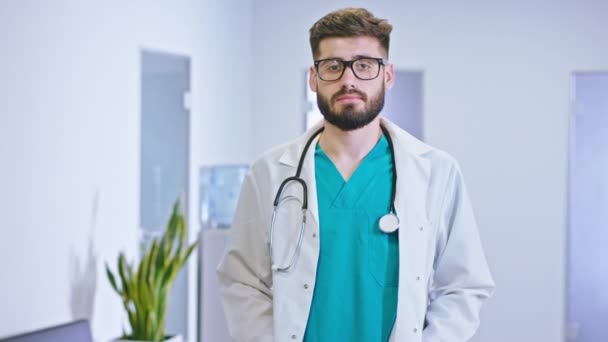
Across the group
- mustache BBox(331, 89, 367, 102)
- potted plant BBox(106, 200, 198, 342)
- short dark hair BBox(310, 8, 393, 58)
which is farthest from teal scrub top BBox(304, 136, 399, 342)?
potted plant BBox(106, 200, 198, 342)

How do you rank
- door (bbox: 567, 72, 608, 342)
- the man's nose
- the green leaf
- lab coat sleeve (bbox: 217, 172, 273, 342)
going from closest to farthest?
the man's nose → lab coat sleeve (bbox: 217, 172, 273, 342) → the green leaf → door (bbox: 567, 72, 608, 342)

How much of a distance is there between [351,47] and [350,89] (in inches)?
3.6

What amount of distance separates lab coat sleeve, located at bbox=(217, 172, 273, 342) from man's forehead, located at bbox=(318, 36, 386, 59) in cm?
37

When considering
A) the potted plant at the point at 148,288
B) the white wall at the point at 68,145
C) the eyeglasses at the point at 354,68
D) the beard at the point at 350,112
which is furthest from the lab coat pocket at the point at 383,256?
the potted plant at the point at 148,288

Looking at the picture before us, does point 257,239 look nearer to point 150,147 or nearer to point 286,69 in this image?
point 150,147

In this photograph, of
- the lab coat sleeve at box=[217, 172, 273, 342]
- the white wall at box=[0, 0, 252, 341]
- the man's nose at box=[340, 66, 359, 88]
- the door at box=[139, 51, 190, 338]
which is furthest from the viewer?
the door at box=[139, 51, 190, 338]

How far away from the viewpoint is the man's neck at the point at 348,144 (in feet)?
6.50

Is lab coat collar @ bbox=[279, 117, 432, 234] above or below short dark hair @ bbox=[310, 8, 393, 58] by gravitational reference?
below

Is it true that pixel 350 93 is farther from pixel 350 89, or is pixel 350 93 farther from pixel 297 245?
pixel 297 245

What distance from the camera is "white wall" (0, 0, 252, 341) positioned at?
3.15 m

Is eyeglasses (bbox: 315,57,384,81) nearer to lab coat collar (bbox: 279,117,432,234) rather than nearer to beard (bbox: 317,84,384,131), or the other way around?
beard (bbox: 317,84,384,131)

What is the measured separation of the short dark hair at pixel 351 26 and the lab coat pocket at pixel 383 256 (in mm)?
412

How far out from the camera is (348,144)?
200 centimetres

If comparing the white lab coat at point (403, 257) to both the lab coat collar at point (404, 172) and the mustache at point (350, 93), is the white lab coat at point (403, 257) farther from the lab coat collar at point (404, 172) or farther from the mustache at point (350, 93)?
the mustache at point (350, 93)
